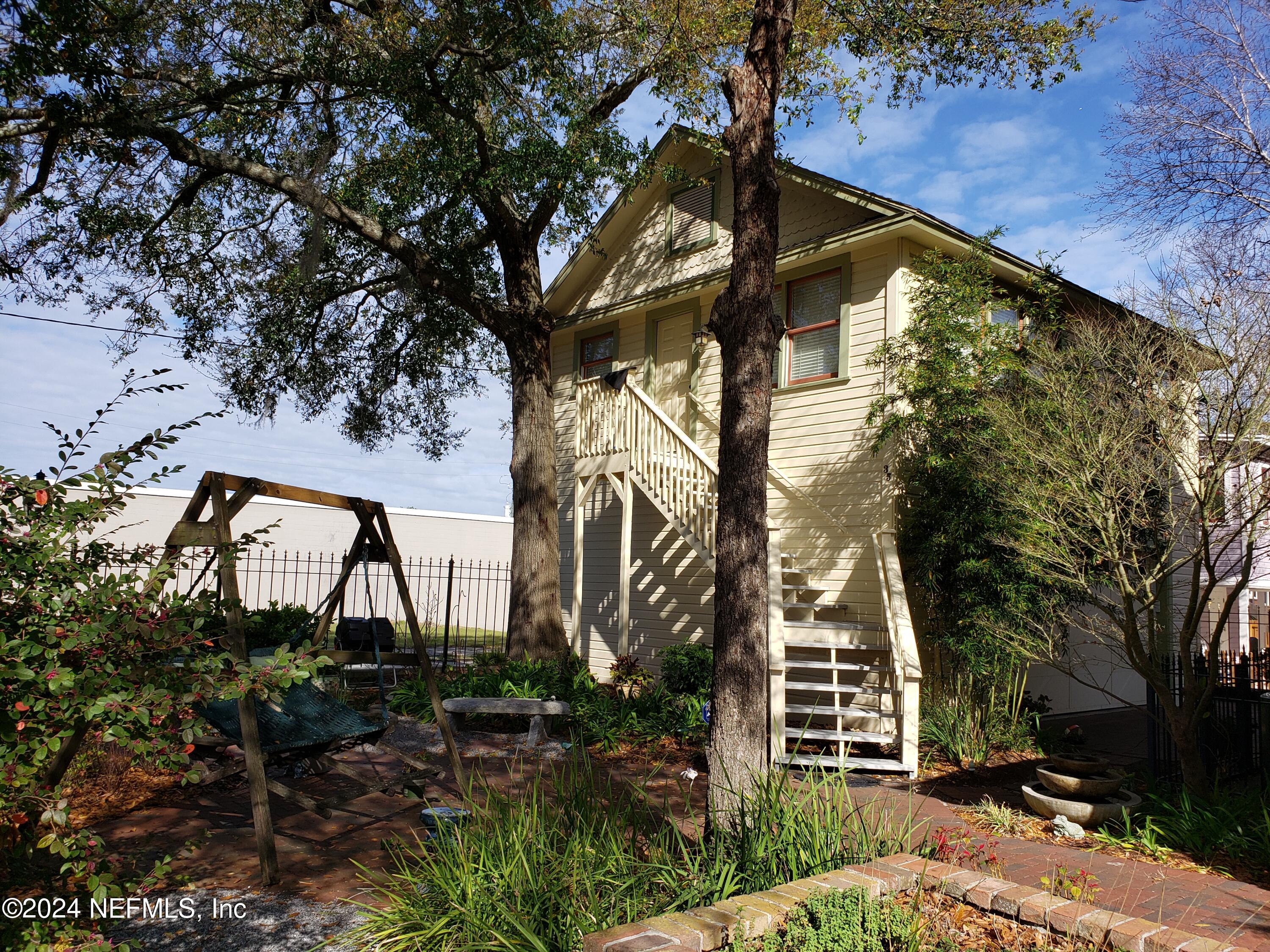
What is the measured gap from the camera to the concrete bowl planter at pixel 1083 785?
241 inches

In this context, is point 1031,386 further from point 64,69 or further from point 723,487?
point 64,69

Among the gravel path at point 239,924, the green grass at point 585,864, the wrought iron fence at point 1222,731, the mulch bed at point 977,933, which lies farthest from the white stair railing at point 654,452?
the mulch bed at point 977,933

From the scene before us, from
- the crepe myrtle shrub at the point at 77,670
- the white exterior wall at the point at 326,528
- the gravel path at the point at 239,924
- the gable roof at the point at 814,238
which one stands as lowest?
the gravel path at the point at 239,924

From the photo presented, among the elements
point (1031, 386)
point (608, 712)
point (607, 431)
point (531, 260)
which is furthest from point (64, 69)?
point (1031, 386)

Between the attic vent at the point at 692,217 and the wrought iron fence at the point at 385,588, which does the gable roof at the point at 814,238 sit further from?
the wrought iron fence at the point at 385,588

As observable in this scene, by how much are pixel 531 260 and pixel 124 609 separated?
11.2m

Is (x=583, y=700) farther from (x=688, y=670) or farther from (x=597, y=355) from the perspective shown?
(x=597, y=355)

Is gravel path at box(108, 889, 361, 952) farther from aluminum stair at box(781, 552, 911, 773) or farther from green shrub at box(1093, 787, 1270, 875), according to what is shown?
green shrub at box(1093, 787, 1270, 875)

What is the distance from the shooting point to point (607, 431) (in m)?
12.3

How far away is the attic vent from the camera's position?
1270 cm

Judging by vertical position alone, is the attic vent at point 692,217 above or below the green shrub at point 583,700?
above

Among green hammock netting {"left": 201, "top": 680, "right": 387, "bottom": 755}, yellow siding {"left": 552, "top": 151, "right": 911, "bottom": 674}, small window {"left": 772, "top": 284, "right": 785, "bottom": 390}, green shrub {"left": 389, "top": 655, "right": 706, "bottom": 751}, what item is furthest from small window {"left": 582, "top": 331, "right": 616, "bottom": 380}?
green hammock netting {"left": 201, "top": 680, "right": 387, "bottom": 755}

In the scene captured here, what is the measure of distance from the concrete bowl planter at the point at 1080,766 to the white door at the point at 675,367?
7.25 meters

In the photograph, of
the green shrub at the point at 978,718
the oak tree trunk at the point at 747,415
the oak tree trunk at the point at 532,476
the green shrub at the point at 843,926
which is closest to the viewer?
the green shrub at the point at 843,926
